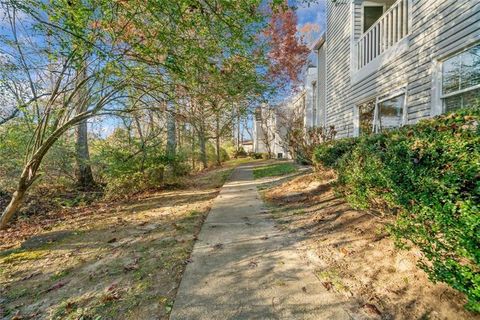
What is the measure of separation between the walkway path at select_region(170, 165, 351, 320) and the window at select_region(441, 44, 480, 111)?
3.69m

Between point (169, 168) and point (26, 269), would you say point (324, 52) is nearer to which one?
point (169, 168)

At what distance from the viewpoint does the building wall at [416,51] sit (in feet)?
14.5

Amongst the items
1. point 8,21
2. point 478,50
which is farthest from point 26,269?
point 478,50

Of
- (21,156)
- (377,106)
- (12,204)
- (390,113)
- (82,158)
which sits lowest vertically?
(12,204)

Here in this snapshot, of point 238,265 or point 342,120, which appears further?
point 342,120

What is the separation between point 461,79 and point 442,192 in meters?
3.66

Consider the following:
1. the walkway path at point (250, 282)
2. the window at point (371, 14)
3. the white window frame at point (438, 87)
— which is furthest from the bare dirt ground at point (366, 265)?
the window at point (371, 14)

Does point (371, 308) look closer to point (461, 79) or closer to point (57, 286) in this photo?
point (57, 286)

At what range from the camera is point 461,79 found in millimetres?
4457

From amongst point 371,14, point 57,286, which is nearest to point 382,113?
point 371,14

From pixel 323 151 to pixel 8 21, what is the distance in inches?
253

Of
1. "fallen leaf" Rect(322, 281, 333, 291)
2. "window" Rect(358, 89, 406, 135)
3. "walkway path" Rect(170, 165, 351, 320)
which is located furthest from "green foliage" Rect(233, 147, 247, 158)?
"fallen leaf" Rect(322, 281, 333, 291)

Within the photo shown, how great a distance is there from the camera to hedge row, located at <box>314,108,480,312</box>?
1.80 m

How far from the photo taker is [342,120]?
31.2ft
